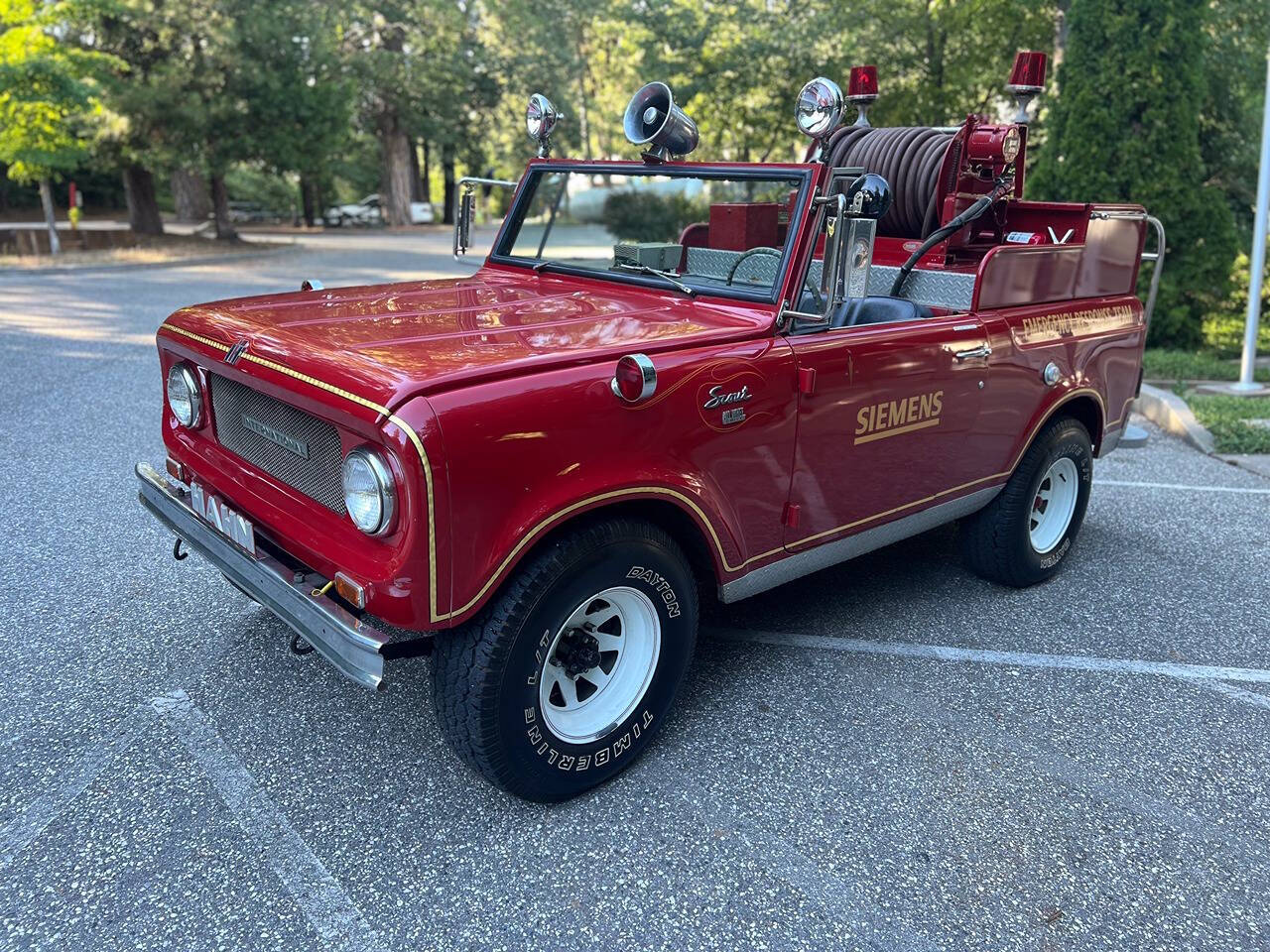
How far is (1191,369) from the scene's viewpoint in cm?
932

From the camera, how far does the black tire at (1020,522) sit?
14.3 ft

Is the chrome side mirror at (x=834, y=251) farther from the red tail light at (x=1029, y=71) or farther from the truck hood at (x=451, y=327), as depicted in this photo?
the red tail light at (x=1029, y=71)

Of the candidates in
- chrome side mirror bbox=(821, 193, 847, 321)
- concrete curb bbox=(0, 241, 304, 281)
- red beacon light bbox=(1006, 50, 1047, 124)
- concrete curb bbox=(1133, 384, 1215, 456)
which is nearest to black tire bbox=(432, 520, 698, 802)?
chrome side mirror bbox=(821, 193, 847, 321)

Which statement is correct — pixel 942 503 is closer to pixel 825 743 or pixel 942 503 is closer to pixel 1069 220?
pixel 825 743

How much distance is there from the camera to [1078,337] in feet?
14.4

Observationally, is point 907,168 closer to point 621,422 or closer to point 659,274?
point 659,274

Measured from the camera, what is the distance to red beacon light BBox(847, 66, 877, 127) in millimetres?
5141

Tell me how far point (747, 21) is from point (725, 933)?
13.9 meters

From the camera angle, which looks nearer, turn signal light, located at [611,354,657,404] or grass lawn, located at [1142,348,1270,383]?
turn signal light, located at [611,354,657,404]

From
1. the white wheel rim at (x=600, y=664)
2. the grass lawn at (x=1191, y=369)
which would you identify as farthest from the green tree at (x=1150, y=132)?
the white wheel rim at (x=600, y=664)

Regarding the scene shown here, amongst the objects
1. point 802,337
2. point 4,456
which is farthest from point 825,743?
point 4,456

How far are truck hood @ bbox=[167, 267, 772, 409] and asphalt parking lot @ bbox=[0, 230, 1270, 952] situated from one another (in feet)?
4.14

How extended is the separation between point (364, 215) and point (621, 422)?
37.5 metres

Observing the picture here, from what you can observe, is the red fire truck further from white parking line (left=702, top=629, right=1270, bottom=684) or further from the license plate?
white parking line (left=702, top=629, right=1270, bottom=684)
